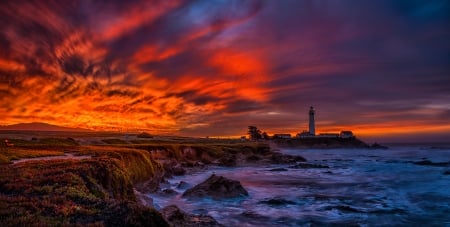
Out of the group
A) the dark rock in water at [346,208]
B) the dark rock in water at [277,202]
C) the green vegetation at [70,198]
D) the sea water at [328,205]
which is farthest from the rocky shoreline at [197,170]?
the dark rock in water at [346,208]

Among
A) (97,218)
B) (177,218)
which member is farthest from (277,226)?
(97,218)

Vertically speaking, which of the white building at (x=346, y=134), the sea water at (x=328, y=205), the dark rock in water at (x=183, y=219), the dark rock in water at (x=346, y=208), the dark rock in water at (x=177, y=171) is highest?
the white building at (x=346, y=134)

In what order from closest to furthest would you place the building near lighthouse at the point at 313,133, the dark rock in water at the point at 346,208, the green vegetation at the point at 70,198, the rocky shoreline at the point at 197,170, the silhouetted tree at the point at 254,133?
the green vegetation at the point at 70,198 < the rocky shoreline at the point at 197,170 < the dark rock in water at the point at 346,208 < the building near lighthouse at the point at 313,133 < the silhouetted tree at the point at 254,133

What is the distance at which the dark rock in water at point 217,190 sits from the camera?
25.2m

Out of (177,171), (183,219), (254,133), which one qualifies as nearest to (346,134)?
(254,133)

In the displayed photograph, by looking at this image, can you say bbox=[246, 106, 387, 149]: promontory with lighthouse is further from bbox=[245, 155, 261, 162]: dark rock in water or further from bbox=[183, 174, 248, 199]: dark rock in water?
bbox=[183, 174, 248, 199]: dark rock in water

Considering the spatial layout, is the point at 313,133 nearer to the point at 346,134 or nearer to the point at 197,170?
the point at 346,134

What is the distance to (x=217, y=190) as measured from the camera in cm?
2547

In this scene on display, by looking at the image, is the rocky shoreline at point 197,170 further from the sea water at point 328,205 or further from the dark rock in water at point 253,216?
the dark rock in water at point 253,216

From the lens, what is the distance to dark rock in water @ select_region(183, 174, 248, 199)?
2517 centimetres

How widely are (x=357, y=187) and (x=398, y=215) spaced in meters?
13.7

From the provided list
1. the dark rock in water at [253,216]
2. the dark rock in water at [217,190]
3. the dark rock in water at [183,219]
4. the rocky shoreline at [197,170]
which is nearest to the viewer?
the dark rock in water at [183,219]

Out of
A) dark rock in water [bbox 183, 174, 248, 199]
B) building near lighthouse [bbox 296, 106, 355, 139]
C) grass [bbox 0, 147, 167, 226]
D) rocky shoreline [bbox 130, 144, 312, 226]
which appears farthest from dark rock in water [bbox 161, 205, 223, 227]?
building near lighthouse [bbox 296, 106, 355, 139]

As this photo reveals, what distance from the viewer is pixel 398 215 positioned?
21.2m
